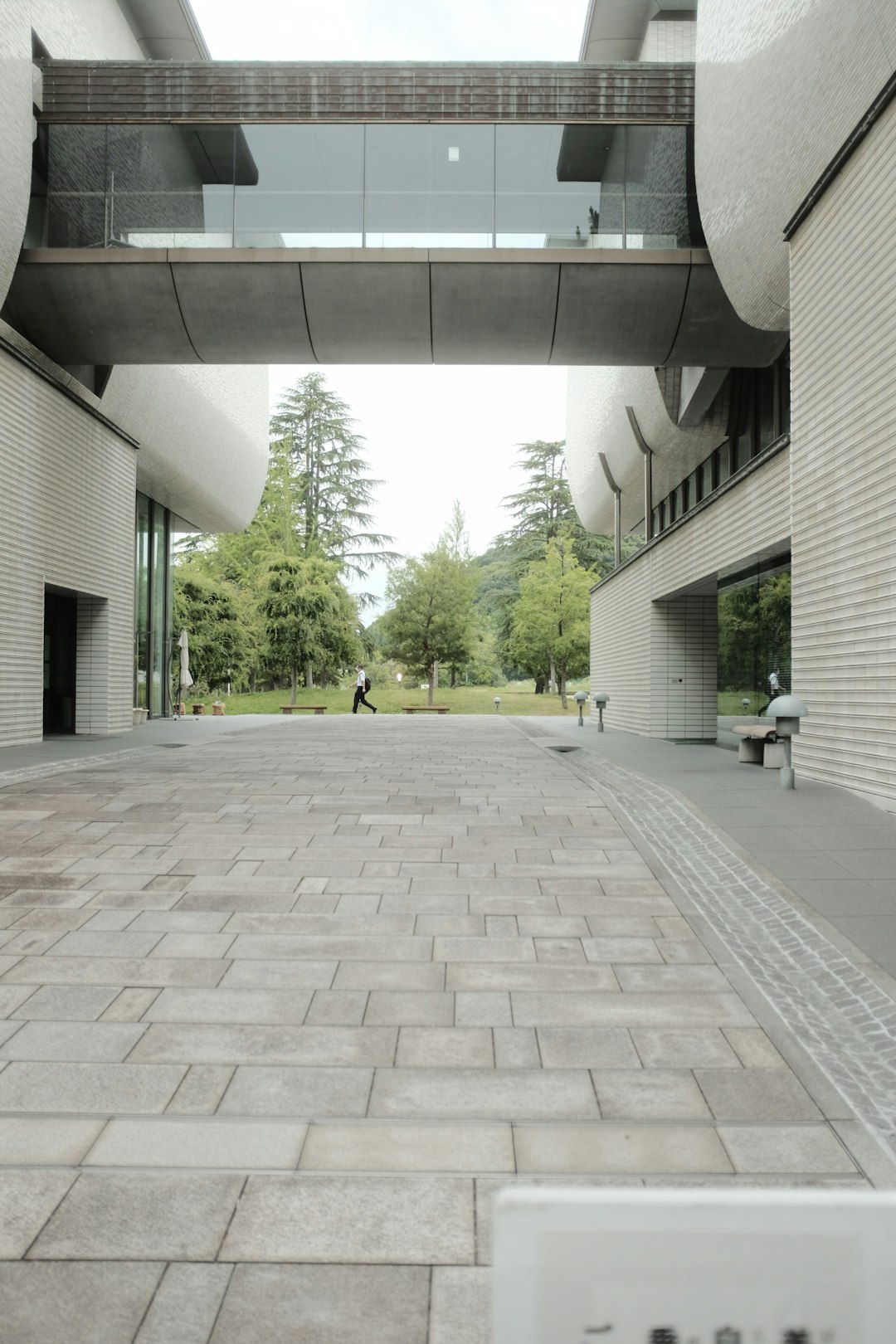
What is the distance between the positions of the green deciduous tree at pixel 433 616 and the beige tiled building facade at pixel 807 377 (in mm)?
25491

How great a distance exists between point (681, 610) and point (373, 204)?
31.3ft

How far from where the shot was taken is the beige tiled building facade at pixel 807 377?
880cm

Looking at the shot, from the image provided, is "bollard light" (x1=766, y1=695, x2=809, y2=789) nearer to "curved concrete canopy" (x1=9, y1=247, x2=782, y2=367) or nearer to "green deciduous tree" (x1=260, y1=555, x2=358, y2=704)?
"curved concrete canopy" (x1=9, y1=247, x2=782, y2=367)

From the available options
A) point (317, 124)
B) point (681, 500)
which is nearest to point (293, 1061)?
point (317, 124)

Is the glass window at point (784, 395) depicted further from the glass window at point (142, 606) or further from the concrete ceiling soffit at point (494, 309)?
the glass window at point (142, 606)

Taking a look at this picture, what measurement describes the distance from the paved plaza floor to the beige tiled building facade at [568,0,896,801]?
239 centimetres

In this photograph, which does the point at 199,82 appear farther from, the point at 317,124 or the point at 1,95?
the point at 1,95

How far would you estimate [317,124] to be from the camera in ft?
51.0

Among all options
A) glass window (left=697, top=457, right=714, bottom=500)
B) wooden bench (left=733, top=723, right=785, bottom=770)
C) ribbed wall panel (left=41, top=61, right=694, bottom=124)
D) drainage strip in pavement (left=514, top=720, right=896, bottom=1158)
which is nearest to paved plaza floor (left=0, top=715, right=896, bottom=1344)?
drainage strip in pavement (left=514, top=720, right=896, bottom=1158)

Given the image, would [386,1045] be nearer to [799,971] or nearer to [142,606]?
[799,971]

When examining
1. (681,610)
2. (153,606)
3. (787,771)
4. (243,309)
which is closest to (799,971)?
(787,771)

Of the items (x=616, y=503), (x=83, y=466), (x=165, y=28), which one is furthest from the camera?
(x=616, y=503)

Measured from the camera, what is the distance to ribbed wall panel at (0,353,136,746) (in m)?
14.6

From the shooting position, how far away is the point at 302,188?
51.4 feet
